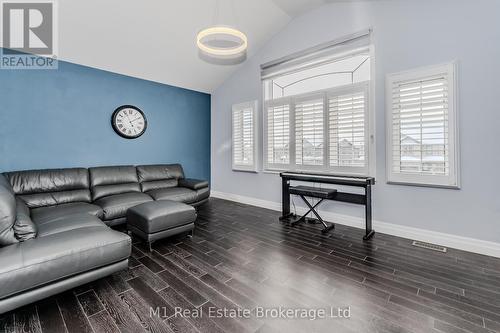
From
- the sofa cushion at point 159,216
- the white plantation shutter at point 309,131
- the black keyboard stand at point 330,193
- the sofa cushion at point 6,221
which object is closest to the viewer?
the sofa cushion at point 6,221

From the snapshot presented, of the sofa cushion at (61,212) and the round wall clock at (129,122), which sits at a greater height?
the round wall clock at (129,122)

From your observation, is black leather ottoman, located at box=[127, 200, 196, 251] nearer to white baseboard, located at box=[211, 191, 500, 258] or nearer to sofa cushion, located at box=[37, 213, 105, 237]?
sofa cushion, located at box=[37, 213, 105, 237]

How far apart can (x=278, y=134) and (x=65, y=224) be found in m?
3.65

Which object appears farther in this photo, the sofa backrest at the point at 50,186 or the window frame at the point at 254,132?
the window frame at the point at 254,132

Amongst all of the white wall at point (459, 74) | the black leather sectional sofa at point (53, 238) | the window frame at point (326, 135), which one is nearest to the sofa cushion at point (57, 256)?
the black leather sectional sofa at point (53, 238)

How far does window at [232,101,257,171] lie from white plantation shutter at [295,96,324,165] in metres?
1.08

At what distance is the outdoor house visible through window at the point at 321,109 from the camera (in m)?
3.55

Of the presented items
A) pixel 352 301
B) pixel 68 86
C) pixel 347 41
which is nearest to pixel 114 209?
pixel 68 86

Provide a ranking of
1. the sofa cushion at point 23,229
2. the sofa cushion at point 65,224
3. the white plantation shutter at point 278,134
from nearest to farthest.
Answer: the sofa cushion at point 23,229 → the sofa cushion at point 65,224 → the white plantation shutter at point 278,134

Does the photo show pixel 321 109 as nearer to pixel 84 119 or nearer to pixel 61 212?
pixel 61 212

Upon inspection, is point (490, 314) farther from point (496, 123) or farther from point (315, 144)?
point (315, 144)

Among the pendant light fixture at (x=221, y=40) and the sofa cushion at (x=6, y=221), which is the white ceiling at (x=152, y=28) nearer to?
the pendant light fixture at (x=221, y=40)

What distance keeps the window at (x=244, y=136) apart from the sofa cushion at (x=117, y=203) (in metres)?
2.28

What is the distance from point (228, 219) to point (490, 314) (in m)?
3.23
